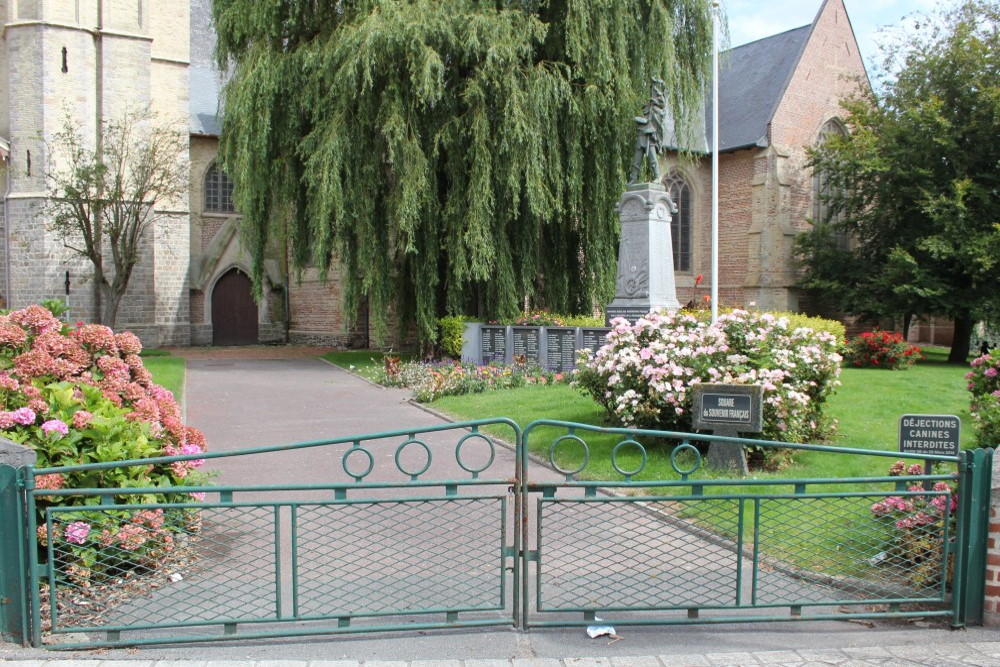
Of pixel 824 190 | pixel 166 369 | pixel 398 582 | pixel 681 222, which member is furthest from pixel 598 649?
pixel 681 222

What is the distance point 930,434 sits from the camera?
5.20 meters

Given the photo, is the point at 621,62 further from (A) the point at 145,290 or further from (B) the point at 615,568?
(A) the point at 145,290

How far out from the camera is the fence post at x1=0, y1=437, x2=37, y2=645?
400cm

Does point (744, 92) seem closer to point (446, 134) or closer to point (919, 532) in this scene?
point (446, 134)

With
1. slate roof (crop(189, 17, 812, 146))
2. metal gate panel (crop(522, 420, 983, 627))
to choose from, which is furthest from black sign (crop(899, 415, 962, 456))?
slate roof (crop(189, 17, 812, 146))

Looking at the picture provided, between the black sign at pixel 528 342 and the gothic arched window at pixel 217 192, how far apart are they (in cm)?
1572

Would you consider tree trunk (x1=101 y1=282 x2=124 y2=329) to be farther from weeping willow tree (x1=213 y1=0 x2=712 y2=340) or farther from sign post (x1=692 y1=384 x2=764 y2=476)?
sign post (x1=692 y1=384 x2=764 y2=476)

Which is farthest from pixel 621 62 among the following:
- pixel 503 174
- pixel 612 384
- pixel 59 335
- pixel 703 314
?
pixel 59 335

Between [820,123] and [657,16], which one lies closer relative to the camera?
[657,16]

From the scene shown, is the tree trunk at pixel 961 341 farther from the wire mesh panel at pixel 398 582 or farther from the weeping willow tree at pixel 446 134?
the wire mesh panel at pixel 398 582

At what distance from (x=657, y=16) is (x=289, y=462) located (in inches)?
530

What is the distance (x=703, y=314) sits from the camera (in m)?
15.3

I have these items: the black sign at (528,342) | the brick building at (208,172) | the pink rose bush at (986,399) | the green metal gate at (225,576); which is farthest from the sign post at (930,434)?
the brick building at (208,172)

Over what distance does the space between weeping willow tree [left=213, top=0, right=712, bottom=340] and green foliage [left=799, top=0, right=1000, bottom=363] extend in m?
6.54
